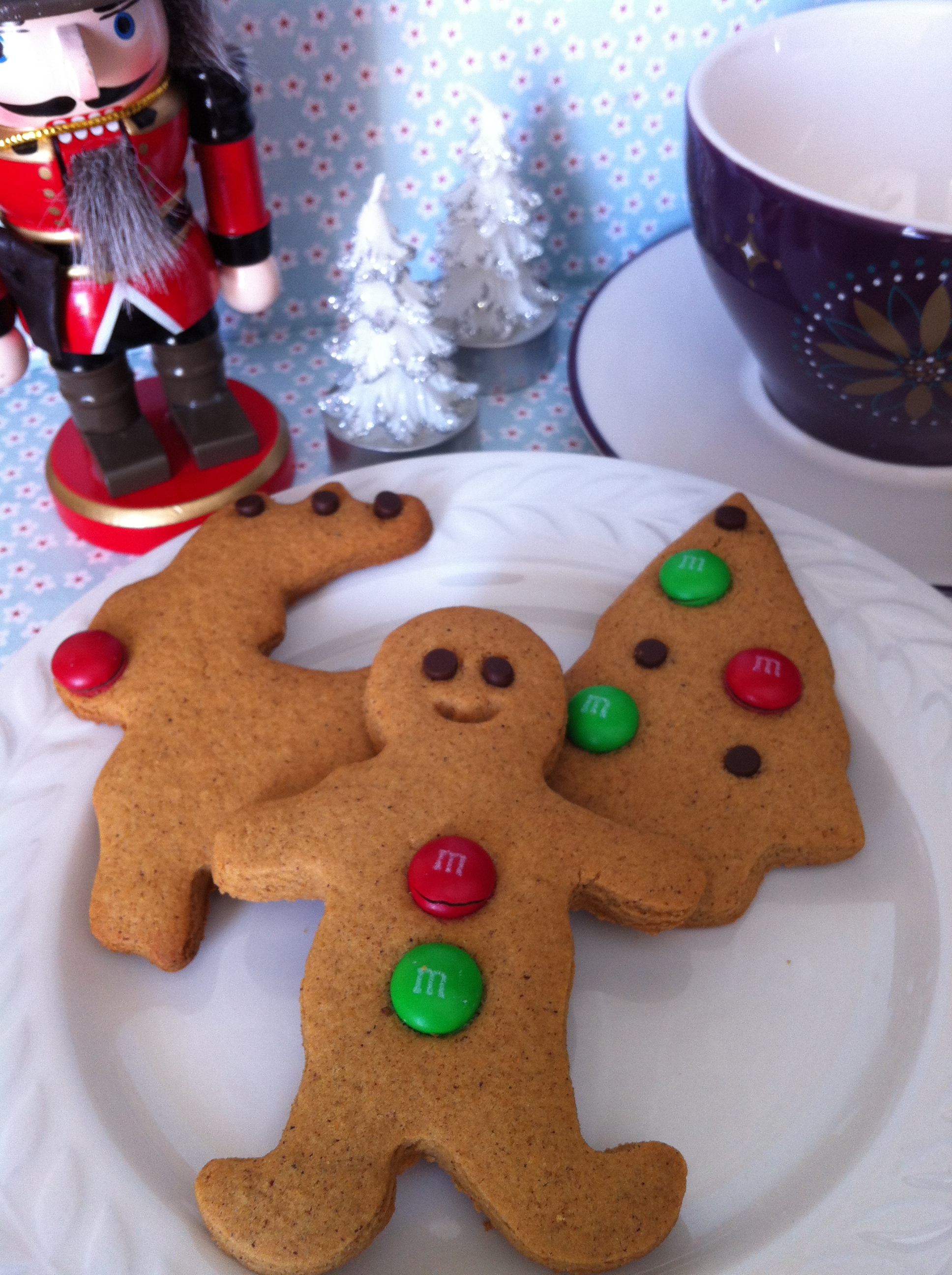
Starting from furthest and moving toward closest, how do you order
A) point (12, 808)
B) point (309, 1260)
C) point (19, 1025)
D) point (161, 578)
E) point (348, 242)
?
point (348, 242)
point (161, 578)
point (12, 808)
point (19, 1025)
point (309, 1260)

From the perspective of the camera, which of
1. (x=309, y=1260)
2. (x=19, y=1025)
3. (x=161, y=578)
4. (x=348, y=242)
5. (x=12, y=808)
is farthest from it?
(x=348, y=242)

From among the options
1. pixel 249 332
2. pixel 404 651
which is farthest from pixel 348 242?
pixel 404 651

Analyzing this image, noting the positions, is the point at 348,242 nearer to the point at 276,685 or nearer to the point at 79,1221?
the point at 276,685

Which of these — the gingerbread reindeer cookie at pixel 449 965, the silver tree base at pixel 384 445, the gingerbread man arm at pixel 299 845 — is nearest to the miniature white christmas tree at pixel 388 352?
the silver tree base at pixel 384 445

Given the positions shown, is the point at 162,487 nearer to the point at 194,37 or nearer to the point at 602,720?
the point at 194,37

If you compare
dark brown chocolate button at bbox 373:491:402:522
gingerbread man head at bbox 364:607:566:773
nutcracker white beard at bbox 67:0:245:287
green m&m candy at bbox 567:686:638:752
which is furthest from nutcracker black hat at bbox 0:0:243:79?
green m&m candy at bbox 567:686:638:752

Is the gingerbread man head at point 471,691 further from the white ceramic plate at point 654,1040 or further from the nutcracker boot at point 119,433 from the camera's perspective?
the nutcracker boot at point 119,433
